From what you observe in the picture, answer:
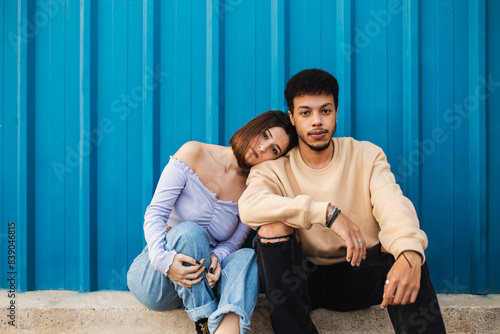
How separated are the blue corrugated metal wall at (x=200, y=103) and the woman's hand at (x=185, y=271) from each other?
0.84m

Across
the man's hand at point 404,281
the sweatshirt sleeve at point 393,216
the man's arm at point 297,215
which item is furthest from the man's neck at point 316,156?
the man's hand at point 404,281

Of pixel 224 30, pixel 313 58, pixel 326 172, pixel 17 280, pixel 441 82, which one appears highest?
pixel 224 30

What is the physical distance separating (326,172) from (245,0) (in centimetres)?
135

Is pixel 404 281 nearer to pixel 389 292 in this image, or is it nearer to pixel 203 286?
pixel 389 292

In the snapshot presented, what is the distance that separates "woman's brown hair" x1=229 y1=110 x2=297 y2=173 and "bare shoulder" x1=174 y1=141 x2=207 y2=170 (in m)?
0.20

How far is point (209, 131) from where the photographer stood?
2.53m

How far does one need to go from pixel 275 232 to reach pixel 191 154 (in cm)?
70

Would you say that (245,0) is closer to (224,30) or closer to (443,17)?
(224,30)

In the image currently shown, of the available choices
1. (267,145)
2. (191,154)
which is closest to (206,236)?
(191,154)

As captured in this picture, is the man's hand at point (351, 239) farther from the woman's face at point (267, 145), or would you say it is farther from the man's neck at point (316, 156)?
the woman's face at point (267, 145)

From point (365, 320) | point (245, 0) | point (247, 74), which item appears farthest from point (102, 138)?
point (365, 320)

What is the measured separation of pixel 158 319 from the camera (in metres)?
2.20

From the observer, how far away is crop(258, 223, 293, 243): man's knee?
1.73 m

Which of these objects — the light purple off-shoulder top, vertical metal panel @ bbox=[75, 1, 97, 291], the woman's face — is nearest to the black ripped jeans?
the light purple off-shoulder top
